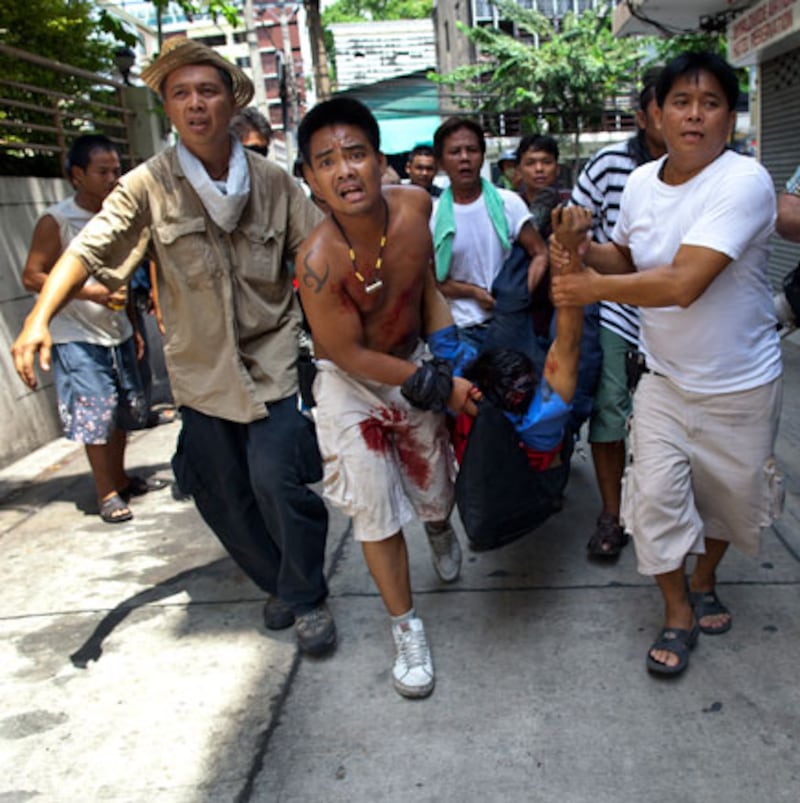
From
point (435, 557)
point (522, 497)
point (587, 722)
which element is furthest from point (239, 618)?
point (587, 722)

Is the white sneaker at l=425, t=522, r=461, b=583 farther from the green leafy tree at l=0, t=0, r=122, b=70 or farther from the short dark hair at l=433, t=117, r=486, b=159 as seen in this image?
the green leafy tree at l=0, t=0, r=122, b=70

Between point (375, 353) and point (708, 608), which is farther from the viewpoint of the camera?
point (708, 608)

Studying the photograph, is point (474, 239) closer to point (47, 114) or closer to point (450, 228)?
point (450, 228)

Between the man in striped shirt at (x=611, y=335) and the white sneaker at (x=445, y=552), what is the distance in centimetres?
57

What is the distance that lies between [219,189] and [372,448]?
38.6 inches

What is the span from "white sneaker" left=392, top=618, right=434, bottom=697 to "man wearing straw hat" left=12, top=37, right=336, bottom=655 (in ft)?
1.01

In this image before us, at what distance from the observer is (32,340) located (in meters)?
2.36

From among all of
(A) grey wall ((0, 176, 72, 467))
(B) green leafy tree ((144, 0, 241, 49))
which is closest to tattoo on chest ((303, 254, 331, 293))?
(A) grey wall ((0, 176, 72, 467))

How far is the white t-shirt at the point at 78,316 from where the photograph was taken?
421cm

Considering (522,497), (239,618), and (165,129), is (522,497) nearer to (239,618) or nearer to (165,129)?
(239,618)

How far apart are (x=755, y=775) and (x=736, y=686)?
1.29 ft

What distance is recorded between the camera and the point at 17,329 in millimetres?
5750

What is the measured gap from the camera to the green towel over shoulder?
3.71 metres

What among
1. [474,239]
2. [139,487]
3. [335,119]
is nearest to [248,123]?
[474,239]
